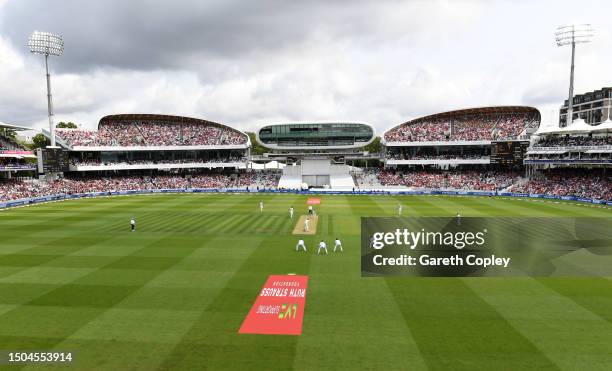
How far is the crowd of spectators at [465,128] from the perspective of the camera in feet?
207

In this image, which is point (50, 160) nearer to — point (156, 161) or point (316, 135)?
point (156, 161)

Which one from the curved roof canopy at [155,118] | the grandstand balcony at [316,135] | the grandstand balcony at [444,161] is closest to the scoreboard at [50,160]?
the curved roof canopy at [155,118]

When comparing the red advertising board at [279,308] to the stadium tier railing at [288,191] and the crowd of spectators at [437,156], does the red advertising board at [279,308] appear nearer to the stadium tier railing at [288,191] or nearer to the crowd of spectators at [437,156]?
the stadium tier railing at [288,191]

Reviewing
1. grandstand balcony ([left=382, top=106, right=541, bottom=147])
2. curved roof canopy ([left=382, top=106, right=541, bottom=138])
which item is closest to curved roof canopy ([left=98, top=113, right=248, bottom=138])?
grandstand balcony ([left=382, top=106, right=541, bottom=147])

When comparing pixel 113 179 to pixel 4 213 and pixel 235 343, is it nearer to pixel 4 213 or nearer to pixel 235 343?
pixel 4 213

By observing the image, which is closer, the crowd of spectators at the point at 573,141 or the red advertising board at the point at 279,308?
the red advertising board at the point at 279,308

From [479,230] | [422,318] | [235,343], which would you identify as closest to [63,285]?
[235,343]

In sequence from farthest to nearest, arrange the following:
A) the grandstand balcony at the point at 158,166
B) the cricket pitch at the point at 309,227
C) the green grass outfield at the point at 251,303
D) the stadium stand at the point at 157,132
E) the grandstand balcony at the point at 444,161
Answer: the stadium stand at the point at 157,132, the grandstand balcony at the point at 444,161, the grandstand balcony at the point at 158,166, the cricket pitch at the point at 309,227, the green grass outfield at the point at 251,303

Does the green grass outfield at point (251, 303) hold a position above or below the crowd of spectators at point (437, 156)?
below

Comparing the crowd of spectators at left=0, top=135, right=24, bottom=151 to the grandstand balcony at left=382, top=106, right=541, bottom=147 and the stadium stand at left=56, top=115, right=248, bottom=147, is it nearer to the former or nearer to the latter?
the stadium stand at left=56, top=115, right=248, bottom=147

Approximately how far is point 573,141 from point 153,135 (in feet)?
222

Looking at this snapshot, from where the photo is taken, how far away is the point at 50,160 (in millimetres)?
49844

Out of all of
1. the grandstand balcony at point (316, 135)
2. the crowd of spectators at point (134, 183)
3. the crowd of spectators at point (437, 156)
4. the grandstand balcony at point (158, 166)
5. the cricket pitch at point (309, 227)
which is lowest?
the cricket pitch at point (309, 227)

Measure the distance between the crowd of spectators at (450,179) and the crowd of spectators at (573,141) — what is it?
7.33 metres
